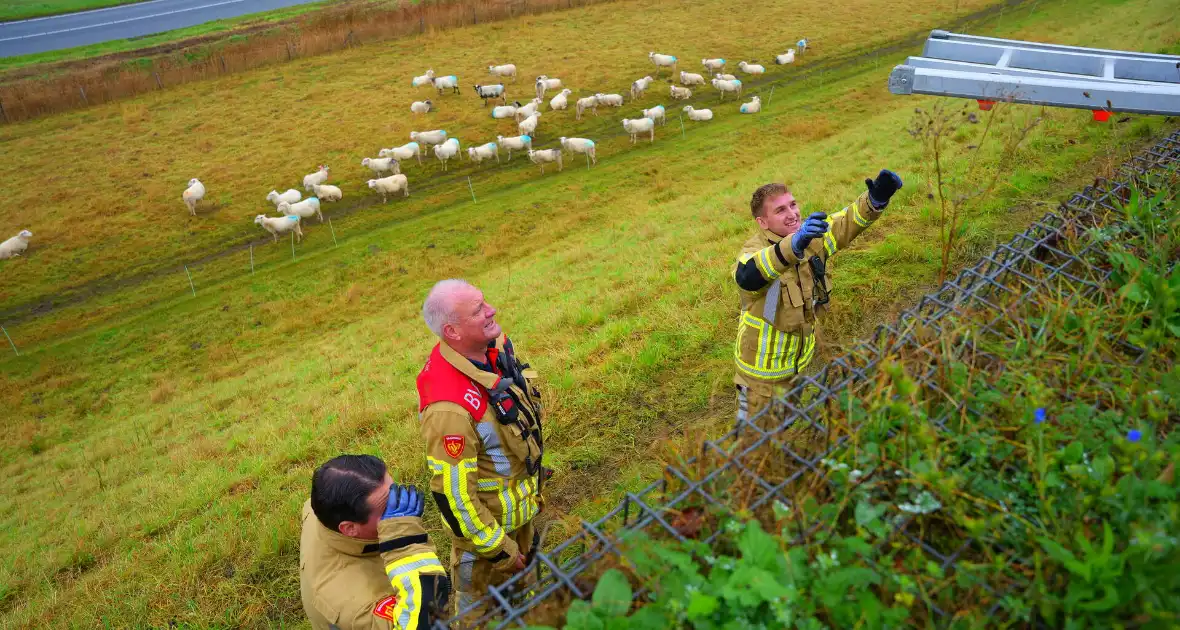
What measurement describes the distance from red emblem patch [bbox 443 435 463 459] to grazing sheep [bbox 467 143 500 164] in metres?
17.5

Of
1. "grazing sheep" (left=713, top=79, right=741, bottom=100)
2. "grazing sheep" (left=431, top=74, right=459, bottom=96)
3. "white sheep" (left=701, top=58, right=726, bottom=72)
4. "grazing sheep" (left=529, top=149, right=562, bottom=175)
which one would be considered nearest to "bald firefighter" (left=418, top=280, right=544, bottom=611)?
"grazing sheep" (left=529, top=149, right=562, bottom=175)

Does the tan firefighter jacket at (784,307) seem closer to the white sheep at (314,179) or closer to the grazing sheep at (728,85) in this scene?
the white sheep at (314,179)

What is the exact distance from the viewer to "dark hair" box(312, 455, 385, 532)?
3199 mm

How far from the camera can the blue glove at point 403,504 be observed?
10.6 ft

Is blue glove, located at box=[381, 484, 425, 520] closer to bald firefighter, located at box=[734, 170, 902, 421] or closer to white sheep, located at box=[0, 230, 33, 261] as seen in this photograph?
bald firefighter, located at box=[734, 170, 902, 421]

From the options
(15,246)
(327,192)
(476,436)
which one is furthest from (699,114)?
(15,246)

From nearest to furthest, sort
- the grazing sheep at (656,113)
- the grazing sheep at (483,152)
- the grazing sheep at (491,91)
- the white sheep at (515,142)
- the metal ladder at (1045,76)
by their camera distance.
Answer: the metal ladder at (1045,76) → the grazing sheep at (483,152) → the white sheep at (515,142) → the grazing sheep at (656,113) → the grazing sheep at (491,91)

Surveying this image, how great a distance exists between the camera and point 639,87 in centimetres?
2353

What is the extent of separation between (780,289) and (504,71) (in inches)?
944

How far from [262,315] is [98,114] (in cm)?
1817

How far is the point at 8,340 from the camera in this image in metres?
14.2

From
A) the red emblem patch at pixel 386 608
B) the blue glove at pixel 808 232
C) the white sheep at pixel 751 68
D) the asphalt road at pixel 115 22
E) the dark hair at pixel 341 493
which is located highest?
the asphalt road at pixel 115 22

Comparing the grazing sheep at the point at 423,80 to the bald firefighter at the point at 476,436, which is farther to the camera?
the grazing sheep at the point at 423,80

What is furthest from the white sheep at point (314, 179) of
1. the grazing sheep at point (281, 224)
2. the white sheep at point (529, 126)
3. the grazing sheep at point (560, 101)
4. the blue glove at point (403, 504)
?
the blue glove at point (403, 504)
